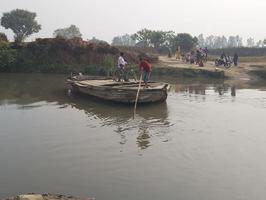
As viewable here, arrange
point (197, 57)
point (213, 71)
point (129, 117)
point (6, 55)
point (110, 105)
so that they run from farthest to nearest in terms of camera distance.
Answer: point (197, 57) < point (6, 55) < point (213, 71) < point (110, 105) < point (129, 117)

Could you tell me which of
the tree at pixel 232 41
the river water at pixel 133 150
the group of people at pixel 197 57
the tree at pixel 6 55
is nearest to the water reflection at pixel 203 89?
the river water at pixel 133 150

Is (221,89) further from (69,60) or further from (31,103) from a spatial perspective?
(69,60)

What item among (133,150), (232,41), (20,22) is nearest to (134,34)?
(20,22)

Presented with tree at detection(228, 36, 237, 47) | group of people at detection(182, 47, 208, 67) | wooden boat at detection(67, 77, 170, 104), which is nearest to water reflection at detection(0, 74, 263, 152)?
wooden boat at detection(67, 77, 170, 104)

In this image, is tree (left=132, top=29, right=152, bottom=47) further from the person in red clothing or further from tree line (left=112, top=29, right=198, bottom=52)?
the person in red clothing

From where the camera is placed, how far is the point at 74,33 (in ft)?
299

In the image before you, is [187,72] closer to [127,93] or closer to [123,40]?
[127,93]

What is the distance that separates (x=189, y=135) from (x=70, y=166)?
160 inches

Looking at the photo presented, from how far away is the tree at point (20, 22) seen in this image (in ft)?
213

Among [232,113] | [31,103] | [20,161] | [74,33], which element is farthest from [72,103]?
[74,33]

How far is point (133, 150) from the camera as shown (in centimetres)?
977

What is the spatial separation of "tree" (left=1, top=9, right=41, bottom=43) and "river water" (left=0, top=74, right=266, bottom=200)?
170ft

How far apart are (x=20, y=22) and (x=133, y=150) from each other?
60001mm

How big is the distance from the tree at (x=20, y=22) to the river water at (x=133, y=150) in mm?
51699
